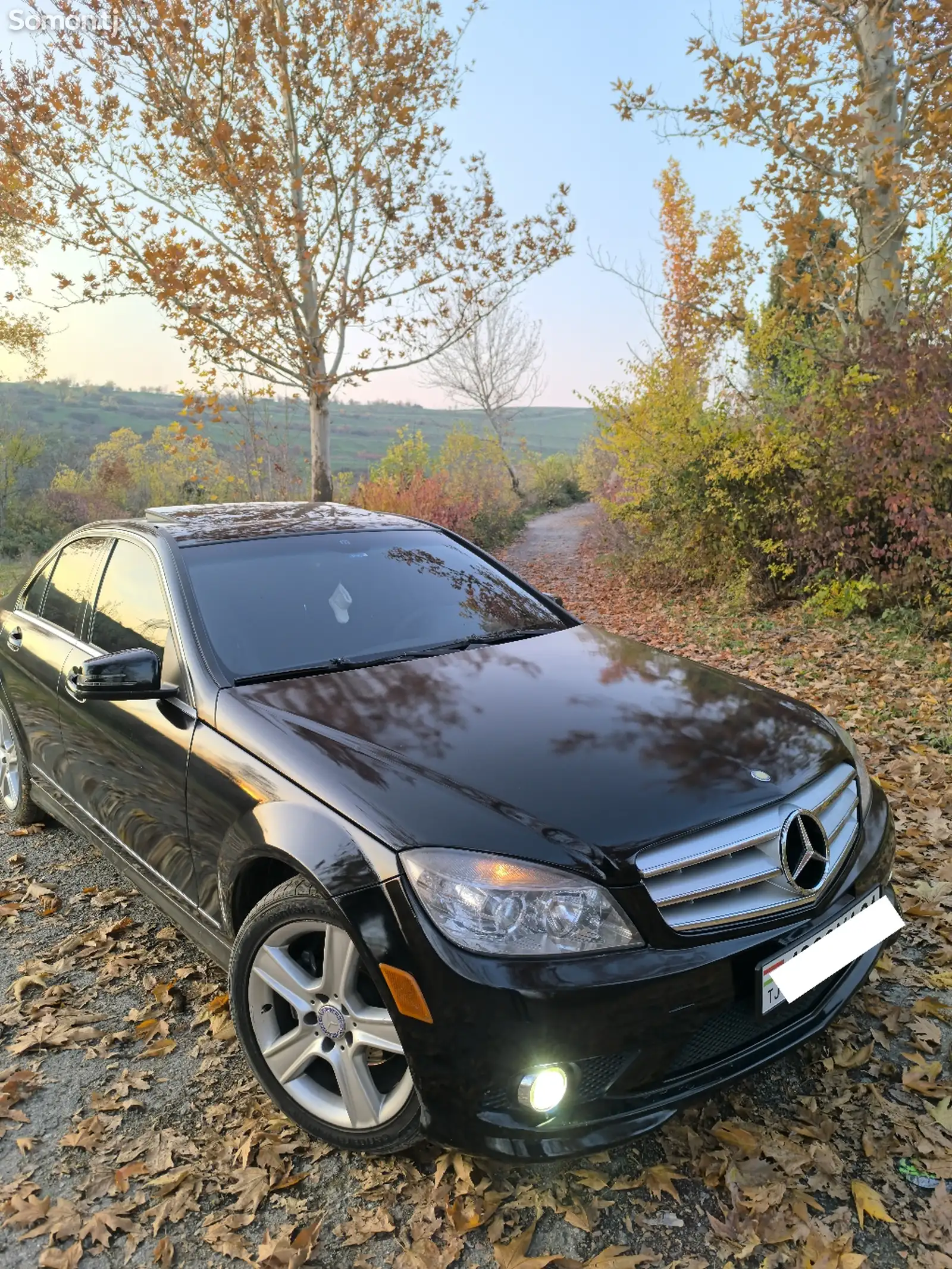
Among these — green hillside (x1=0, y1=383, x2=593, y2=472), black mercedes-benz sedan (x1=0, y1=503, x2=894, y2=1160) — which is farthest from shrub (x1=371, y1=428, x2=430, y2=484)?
black mercedes-benz sedan (x1=0, y1=503, x2=894, y2=1160)

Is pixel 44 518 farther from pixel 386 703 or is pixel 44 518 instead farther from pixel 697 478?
pixel 386 703

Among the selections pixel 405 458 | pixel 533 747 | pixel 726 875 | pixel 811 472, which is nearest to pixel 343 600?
pixel 533 747

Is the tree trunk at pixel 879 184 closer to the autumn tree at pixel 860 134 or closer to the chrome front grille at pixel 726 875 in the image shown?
the autumn tree at pixel 860 134

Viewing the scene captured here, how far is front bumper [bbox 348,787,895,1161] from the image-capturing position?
1.78 m

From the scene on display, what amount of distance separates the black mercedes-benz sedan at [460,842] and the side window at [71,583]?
14.8 inches

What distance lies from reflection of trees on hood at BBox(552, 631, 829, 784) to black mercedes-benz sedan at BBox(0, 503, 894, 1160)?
13 millimetres

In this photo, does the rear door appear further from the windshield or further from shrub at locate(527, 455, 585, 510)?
shrub at locate(527, 455, 585, 510)

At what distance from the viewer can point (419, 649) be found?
3.05 meters

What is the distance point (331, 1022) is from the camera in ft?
6.97

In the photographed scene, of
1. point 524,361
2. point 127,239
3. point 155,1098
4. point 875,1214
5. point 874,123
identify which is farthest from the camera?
point 524,361

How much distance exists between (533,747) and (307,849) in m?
0.66

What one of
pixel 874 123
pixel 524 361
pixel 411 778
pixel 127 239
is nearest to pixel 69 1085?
pixel 411 778

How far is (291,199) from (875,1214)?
1244cm

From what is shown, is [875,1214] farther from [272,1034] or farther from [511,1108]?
[272,1034]
